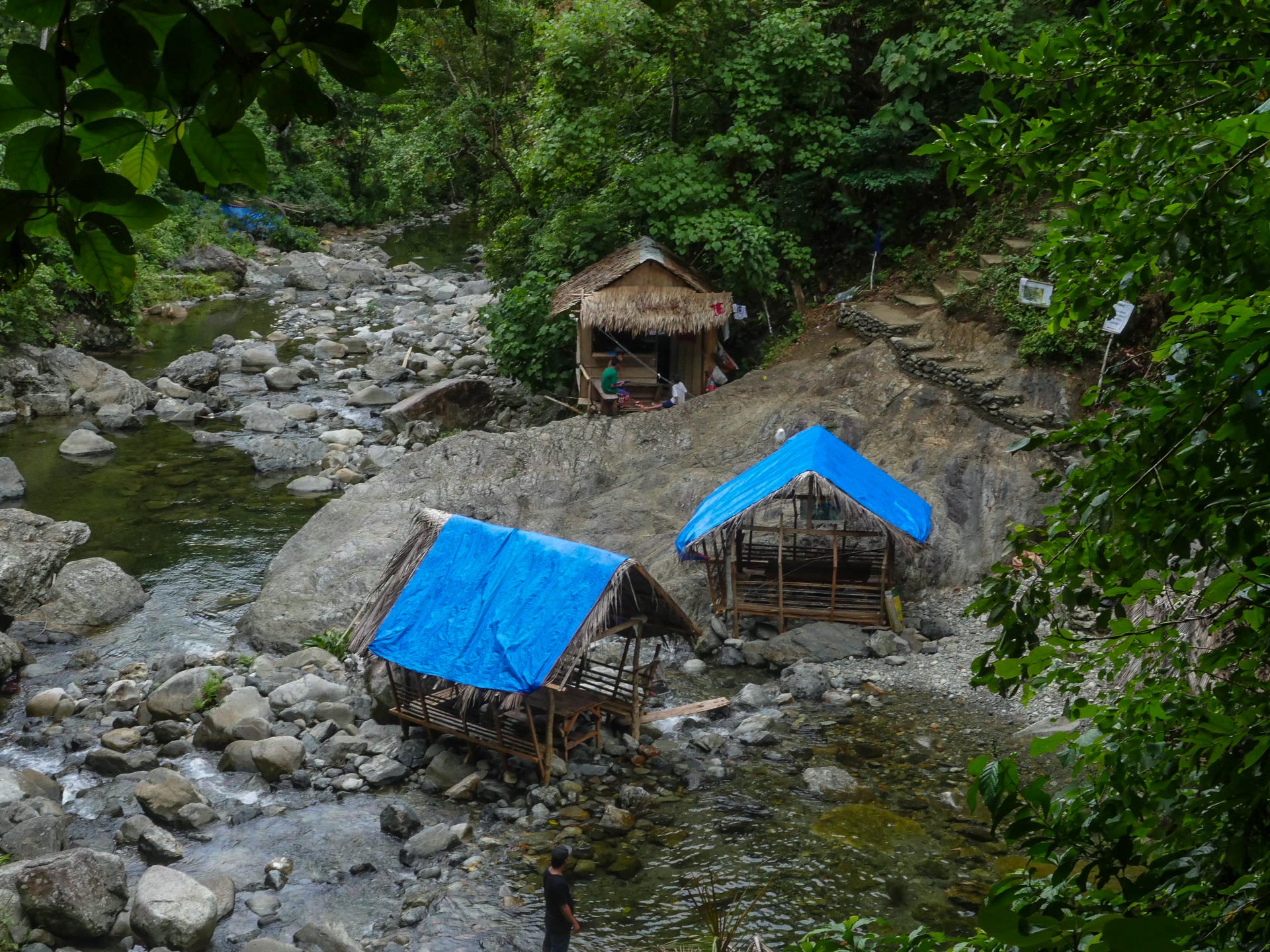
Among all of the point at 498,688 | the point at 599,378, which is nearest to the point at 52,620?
the point at 498,688

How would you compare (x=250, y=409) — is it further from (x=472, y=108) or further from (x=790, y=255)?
(x=790, y=255)

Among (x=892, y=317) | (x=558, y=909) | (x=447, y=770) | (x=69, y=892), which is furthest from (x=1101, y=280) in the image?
(x=892, y=317)

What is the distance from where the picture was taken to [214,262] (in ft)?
97.9

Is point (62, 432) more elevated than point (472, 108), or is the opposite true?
point (472, 108)

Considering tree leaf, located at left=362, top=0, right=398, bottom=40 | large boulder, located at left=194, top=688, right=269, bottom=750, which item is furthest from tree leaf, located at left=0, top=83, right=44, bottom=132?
large boulder, located at left=194, top=688, right=269, bottom=750

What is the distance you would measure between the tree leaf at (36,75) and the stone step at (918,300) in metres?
15.1

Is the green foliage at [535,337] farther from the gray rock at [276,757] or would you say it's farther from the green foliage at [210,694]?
the gray rock at [276,757]

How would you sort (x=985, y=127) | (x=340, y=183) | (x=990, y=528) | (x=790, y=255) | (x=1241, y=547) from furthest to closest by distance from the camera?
(x=340, y=183), (x=790, y=255), (x=990, y=528), (x=985, y=127), (x=1241, y=547)

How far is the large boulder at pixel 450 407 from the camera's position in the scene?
18.9 m

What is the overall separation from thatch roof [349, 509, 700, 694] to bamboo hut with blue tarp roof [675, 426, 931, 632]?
1828 millimetres

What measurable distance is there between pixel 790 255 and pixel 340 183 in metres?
25.5

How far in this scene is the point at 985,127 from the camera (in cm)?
352

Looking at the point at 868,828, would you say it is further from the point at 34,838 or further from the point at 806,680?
the point at 34,838

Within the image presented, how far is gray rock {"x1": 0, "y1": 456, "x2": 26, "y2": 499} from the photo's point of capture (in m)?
16.0
